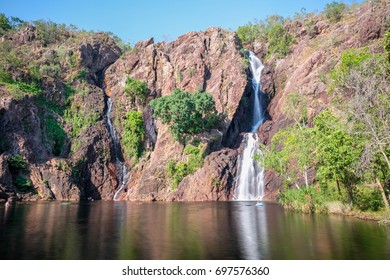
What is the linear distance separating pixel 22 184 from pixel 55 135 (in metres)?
18.1

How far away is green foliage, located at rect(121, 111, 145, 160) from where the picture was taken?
74125mm

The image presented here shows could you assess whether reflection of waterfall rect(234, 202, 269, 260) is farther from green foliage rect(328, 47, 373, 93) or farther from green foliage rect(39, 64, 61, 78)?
green foliage rect(39, 64, 61, 78)

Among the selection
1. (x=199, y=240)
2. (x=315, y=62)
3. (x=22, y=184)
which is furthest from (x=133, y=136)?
(x=199, y=240)

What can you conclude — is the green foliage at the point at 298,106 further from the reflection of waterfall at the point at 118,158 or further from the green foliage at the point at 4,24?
the green foliage at the point at 4,24

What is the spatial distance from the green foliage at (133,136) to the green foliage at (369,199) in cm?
5146

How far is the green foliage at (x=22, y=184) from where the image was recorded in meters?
56.4

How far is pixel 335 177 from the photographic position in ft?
90.1

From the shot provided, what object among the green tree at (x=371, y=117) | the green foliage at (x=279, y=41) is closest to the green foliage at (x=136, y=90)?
the green foliage at (x=279, y=41)

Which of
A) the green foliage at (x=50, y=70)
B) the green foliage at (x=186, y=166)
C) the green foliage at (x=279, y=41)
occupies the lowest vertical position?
the green foliage at (x=186, y=166)

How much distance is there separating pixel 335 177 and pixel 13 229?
81.5ft

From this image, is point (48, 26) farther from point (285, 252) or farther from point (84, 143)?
point (285, 252)

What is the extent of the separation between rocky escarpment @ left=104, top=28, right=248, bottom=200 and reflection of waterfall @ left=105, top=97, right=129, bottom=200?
149 centimetres
